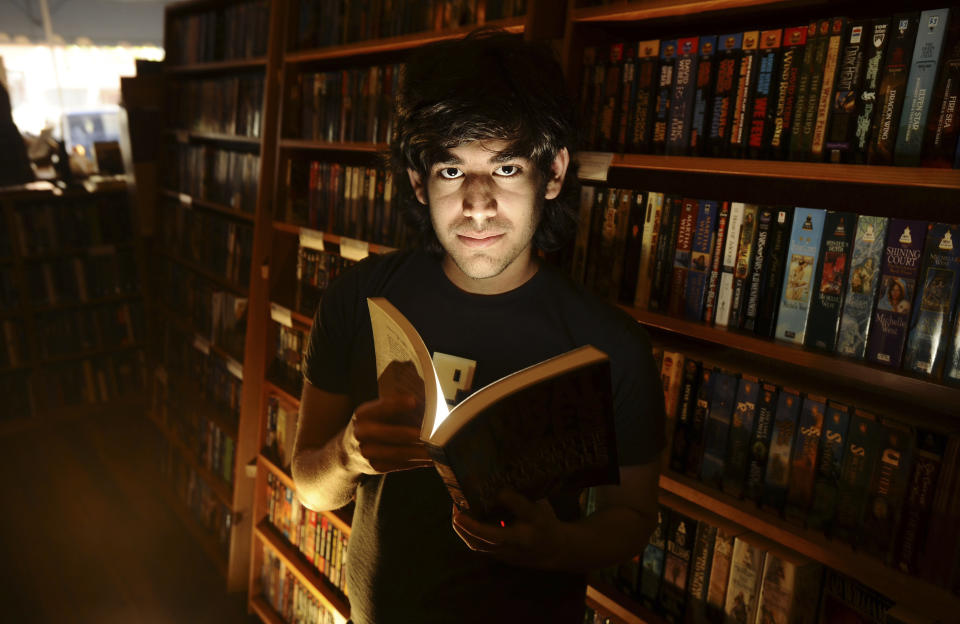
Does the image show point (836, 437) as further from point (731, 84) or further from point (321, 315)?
A: point (321, 315)

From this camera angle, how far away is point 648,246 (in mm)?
1102

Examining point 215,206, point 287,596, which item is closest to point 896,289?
point 287,596

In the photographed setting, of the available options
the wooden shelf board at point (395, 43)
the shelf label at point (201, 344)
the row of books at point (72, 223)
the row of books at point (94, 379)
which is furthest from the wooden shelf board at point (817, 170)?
the row of books at point (94, 379)

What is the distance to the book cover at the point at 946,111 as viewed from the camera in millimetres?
761

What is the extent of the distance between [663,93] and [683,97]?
4 cm

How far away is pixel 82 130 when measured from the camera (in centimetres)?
538

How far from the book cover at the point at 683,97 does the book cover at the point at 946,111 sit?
346mm

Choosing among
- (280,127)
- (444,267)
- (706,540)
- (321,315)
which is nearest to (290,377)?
(280,127)

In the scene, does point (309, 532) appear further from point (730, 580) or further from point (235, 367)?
point (730, 580)

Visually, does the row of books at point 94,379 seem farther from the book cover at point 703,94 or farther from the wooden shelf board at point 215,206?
the book cover at point 703,94

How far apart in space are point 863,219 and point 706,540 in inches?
23.9

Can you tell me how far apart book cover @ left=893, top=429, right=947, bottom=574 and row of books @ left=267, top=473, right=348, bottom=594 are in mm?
1404

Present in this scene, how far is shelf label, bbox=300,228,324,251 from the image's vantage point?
175 centimetres

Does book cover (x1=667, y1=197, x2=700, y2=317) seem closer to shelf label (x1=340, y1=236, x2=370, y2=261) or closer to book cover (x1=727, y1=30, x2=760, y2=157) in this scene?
book cover (x1=727, y1=30, x2=760, y2=157)
